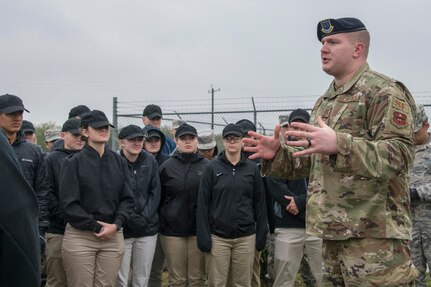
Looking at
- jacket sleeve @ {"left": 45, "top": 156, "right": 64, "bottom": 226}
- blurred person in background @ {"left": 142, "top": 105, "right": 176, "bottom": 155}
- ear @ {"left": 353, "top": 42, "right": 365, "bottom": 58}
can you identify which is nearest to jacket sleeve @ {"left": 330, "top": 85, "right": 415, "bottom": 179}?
ear @ {"left": 353, "top": 42, "right": 365, "bottom": 58}

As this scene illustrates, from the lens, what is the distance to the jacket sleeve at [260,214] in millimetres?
6008

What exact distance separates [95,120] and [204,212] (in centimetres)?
152

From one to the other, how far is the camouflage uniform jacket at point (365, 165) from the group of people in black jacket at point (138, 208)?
97.6 inches

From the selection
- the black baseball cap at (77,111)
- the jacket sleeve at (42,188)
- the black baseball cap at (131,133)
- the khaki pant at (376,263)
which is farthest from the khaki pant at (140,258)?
the khaki pant at (376,263)

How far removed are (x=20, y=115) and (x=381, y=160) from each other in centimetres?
384

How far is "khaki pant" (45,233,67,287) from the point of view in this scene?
5.73m

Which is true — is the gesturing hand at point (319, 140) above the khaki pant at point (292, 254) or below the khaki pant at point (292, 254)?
above

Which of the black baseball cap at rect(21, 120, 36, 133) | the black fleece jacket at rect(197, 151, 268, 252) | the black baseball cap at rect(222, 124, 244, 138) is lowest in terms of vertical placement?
the black fleece jacket at rect(197, 151, 268, 252)

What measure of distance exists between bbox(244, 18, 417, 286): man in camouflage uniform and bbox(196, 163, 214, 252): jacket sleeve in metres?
2.45

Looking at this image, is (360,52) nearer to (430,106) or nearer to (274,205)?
(274,205)

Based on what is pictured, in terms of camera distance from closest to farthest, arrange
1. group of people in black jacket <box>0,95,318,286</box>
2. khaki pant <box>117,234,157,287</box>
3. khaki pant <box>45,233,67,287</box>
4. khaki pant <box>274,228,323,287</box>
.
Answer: group of people in black jacket <box>0,95,318,286</box>, khaki pant <box>45,233,67,287</box>, khaki pant <box>117,234,157,287</box>, khaki pant <box>274,228,323,287</box>

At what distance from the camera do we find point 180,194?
20.2 ft

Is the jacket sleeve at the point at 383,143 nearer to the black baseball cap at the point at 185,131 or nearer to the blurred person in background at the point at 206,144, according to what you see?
the black baseball cap at the point at 185,131

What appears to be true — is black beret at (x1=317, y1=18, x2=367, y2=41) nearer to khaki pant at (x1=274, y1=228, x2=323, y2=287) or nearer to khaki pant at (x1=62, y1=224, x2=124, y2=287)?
khaki pant at (x1=62, y1=224, x2=124, y2=287)
